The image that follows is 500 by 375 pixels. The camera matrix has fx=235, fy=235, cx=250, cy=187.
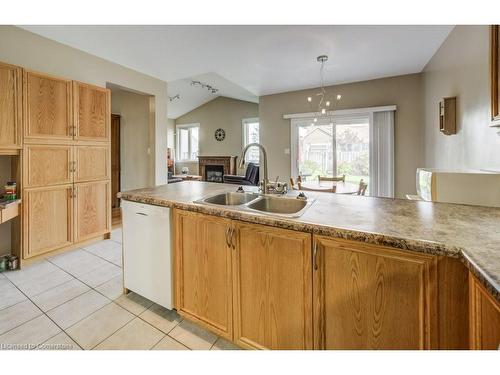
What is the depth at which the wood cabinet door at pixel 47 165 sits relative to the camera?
239cm

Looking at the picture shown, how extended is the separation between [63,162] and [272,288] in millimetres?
2783

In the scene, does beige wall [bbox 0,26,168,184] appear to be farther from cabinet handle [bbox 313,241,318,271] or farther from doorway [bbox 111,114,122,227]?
cabinet handle [bbox 313,241,318,271]

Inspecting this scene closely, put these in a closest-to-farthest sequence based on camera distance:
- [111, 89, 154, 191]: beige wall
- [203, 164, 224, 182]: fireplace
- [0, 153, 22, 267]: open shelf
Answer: [0, 153, 22, 267]: open shelf → [111, 89, 154, 191]: beige wall → [203, 164, 224, 182]: fireplace

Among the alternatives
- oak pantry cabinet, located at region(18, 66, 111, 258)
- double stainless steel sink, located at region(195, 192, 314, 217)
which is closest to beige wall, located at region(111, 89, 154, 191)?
oak pantry cabinet, located at region(18, 66, 111, 258)

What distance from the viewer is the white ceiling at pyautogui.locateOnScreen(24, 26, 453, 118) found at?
2.59m

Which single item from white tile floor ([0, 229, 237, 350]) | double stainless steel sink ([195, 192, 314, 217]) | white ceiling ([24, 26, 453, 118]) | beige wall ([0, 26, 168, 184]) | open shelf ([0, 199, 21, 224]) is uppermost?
white ceiling ([24, 26, 453, 118])

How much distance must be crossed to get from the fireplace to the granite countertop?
6.24m

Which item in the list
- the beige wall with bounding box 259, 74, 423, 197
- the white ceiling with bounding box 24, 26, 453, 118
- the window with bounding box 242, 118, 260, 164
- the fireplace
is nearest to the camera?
the white ceiling with bounding box 24, 26, 453, 118

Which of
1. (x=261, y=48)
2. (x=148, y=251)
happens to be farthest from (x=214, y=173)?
(x=148, y=251)

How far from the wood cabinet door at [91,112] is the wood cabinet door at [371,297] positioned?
121 inches

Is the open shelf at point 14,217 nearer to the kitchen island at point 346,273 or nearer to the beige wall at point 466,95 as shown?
the kitchen island at point 346,273
